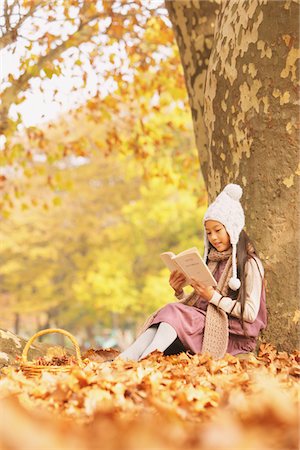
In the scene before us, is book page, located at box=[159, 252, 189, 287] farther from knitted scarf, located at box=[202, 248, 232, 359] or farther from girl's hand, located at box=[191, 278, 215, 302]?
knitted scarf, located at box=[202, 248, 232, 359]

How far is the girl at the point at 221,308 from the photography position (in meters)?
5.12

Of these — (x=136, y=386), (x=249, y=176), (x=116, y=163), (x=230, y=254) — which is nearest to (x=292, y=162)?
(x=249, y=176)

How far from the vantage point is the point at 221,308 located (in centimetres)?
518

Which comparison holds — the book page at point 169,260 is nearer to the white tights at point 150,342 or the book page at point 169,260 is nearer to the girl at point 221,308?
the girl at point 221,308

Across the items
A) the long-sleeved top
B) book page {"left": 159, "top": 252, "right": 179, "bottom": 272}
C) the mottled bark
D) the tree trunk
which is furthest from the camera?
the mottled bark

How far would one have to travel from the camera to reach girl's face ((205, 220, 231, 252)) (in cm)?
537

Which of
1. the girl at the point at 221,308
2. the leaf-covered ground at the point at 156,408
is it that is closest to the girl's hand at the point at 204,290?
the girl at the point at 221,308

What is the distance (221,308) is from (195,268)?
40 cm

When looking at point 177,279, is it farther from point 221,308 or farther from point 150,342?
point 150,342

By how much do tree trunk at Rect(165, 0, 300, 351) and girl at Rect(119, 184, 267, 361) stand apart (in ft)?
1.64

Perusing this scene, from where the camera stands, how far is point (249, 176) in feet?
19.9

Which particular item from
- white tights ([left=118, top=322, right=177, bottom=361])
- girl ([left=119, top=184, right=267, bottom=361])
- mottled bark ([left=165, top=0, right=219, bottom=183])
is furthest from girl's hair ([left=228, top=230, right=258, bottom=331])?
mottled bark ([left=165, top=0, right=219, bottom=183])

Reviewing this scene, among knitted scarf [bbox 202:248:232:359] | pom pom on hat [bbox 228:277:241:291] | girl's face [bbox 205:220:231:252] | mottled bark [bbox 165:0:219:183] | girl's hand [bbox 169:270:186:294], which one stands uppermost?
mottled bark [bbox 165:0:219:183]

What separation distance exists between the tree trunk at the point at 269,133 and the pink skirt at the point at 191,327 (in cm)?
60
